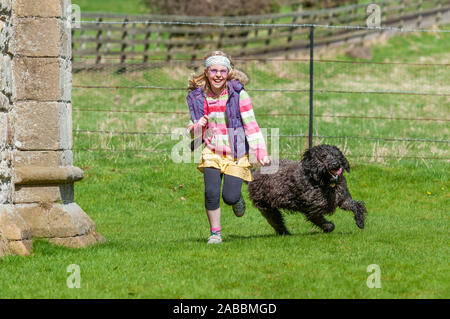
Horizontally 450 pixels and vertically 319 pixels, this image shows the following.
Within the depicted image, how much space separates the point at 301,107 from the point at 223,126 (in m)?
11.8

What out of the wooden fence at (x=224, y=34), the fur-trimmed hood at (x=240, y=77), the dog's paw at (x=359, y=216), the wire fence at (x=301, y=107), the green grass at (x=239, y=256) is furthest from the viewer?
the wooden fence at (x=224, y=34)

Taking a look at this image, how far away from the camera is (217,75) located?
723 centimetres

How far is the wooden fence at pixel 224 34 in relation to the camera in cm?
2483

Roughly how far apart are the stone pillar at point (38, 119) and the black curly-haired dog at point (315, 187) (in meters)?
2.28

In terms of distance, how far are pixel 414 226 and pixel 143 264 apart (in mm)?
4149

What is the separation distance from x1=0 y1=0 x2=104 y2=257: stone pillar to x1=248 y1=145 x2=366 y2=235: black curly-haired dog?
228 centimetres

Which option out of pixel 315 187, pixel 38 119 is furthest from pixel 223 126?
pixel 38 119

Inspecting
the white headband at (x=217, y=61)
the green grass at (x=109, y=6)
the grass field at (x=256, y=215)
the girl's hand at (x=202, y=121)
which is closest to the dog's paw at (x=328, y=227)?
the grass field at (x=256, y=215)

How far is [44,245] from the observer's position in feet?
24.0

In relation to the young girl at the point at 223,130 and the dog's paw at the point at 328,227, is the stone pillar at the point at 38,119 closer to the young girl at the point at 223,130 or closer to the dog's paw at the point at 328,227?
the young girl at the point at 223,130

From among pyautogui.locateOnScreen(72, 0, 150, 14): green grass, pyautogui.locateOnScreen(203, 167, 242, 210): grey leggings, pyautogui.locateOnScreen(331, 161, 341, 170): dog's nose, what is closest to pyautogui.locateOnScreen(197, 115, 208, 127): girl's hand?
pyautogui.locateOnScreen(203, 167, 242, 210): grey leggings

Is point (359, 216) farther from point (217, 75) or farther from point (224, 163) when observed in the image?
point (217, 75)

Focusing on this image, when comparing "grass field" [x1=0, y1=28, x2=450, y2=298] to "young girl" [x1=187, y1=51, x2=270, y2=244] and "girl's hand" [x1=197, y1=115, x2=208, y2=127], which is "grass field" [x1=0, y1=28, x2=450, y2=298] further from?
"girl's hand" [x1=197, y1=115, x2=208, y2=127]

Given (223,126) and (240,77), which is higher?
(240,77)
